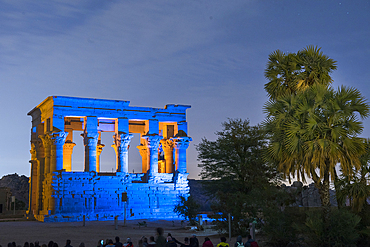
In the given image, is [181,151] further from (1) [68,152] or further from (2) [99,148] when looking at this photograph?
(1) [68,152]

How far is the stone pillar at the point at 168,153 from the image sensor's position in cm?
4653

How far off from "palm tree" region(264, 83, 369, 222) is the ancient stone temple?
817 inches

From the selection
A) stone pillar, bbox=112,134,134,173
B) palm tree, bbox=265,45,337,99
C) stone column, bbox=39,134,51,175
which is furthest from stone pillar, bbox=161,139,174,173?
palm tree, bbox=265,45,337,99

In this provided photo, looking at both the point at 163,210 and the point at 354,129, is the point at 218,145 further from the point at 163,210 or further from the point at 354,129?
the point at 354,129

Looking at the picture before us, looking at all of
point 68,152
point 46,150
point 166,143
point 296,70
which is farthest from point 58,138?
point 296,70

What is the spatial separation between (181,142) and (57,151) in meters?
11.8

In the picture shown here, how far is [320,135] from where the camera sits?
1934 cm

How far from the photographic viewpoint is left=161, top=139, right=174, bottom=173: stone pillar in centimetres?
4653

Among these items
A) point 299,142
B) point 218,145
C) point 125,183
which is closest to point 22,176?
point 125,183

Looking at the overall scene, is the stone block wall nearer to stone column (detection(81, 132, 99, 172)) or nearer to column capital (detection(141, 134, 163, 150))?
stone column (detection(81, 132, 99, 172))

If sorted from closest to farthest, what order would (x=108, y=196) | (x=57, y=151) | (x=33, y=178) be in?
(x=57, y=151)
(x=108, y=196)
(x=33, y=178)

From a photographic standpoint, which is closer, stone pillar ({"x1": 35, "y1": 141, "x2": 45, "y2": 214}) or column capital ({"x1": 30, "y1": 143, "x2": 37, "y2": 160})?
stone pillar ({"x1": 35, "y1": 141, "x2": 45, "y2": 214})

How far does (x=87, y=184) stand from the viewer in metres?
40.6

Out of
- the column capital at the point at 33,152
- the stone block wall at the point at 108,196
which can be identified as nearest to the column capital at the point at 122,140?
the stone block wall at the point at 108,196
